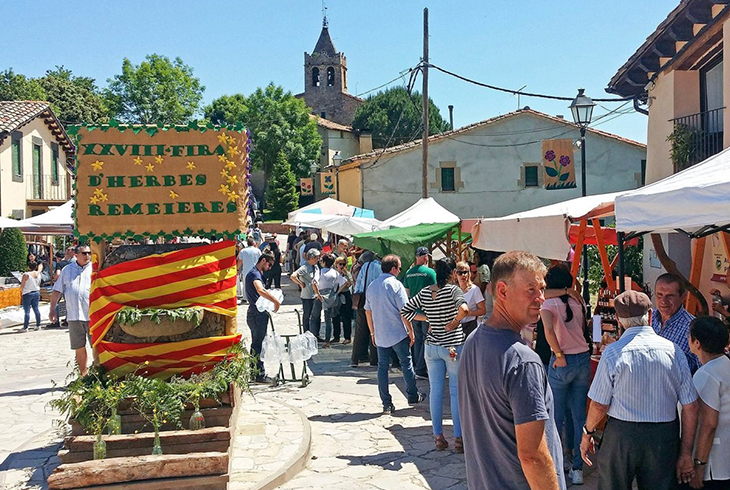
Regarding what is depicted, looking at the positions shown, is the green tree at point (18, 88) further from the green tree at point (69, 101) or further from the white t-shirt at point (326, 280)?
the white t-shirt at point (326, 280)

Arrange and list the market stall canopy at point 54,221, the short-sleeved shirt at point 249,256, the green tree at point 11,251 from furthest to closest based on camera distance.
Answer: the green tree at point 11,251 → the market stall canopy at point 54,221 → the short-sleeved shirt at point 249,256

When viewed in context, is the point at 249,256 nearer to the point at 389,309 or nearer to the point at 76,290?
the point at 76,290

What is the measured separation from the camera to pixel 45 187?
3306cm

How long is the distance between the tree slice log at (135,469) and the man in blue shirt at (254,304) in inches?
148

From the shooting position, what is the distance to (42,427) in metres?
7.88

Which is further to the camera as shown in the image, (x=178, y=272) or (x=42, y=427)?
(x=42, y=427)

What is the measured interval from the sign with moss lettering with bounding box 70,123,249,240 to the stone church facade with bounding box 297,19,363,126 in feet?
255

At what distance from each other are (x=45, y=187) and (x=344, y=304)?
25500 millimetres

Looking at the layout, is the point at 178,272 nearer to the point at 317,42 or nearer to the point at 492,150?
the point at 492,150

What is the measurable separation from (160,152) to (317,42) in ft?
290

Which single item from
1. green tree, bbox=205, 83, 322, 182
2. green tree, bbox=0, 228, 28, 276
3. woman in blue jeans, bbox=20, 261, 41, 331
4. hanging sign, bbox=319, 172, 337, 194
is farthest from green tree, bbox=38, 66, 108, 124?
woman in blue jeans, bbox=20, 261, 41, 331

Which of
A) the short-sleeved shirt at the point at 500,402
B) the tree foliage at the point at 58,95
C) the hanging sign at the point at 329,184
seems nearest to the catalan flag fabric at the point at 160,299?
the short-sleeved shirt at the point at 500,402

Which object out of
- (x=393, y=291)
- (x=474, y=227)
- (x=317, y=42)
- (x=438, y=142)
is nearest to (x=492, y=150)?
(x=438, y=142)

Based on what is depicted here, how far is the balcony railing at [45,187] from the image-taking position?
103 ft
